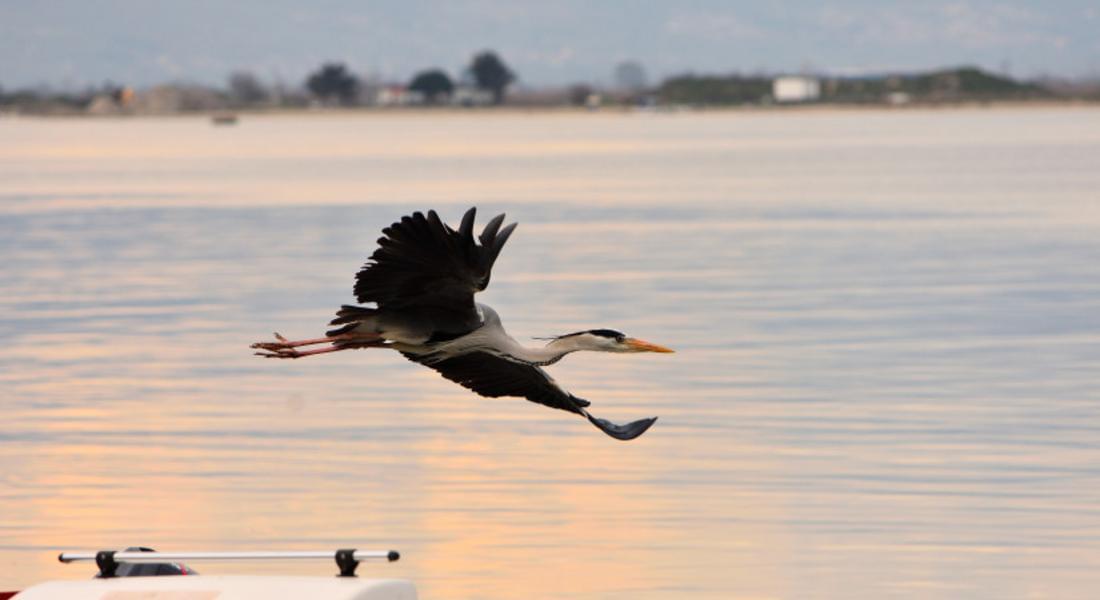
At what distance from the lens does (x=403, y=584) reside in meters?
6.98

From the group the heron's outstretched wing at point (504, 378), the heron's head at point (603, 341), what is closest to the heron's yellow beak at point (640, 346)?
the heron's head at point (603, 341)

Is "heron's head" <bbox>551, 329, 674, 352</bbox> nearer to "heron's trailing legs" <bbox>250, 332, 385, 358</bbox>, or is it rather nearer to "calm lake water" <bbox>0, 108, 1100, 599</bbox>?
"heron's trailing legs" <bbox>250, 332, 385, 358</bbox>

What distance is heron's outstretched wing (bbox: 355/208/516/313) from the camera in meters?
11.1

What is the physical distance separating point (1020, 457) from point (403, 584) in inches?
376

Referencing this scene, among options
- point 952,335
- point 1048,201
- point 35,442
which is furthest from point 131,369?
point 1048,201

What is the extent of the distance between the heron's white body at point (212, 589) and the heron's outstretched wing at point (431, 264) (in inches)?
170

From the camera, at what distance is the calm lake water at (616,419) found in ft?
42.4

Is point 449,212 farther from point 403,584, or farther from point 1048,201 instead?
point 403,584

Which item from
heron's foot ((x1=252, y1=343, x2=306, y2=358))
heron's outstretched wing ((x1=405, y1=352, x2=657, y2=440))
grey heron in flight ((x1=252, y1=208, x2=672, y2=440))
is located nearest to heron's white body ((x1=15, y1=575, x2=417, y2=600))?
grey heron in flight ((x1=252, y1=208, x2=672, y2=440))

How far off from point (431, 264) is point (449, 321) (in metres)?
0.32

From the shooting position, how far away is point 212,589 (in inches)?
262

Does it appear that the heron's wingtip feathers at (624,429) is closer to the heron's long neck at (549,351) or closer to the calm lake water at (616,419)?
the heron's long neck at (549,351)

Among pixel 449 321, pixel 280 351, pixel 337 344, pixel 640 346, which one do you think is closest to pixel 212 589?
pixel 640 346

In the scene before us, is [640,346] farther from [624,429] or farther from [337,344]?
[337,344]
